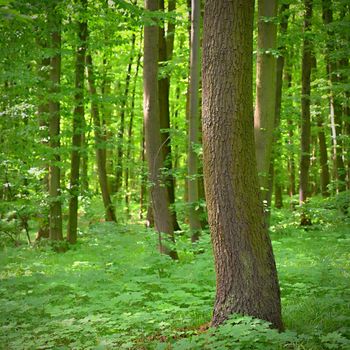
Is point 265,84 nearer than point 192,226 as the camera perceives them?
Yes

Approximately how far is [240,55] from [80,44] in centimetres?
847

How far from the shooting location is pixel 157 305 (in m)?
6.40

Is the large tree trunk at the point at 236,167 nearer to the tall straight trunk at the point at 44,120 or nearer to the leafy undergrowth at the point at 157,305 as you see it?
the leafy undergrowth at the point at 157,305

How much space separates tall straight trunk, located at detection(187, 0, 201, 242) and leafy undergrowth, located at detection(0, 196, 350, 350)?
137 cm

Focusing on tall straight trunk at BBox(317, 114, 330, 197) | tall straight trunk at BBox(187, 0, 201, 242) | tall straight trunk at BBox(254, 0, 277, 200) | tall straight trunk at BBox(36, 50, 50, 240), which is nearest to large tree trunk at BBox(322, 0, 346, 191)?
tall straight trunk at BBox(317, 114, 330, 197)

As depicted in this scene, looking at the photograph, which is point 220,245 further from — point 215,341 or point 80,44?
point 80,44

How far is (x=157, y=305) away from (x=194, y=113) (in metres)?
5.26

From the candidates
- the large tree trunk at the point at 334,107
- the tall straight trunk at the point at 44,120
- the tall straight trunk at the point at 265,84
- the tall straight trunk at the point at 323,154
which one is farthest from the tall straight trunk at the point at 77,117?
the tall straight trunk at the point at 323,154

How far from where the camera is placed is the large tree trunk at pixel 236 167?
500 cm

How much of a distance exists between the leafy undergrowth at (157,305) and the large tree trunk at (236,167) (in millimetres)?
398

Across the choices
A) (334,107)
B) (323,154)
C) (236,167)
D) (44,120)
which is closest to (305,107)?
(334,107)

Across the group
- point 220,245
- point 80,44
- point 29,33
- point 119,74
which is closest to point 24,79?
point 29,33

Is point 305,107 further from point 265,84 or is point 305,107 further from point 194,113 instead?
point 194,113

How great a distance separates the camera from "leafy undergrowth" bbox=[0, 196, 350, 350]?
15.5 ft
